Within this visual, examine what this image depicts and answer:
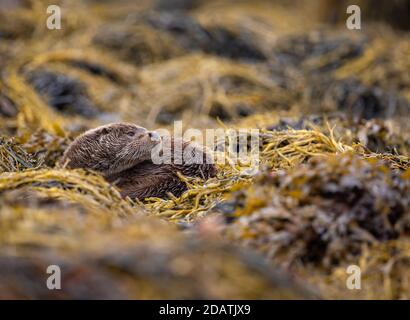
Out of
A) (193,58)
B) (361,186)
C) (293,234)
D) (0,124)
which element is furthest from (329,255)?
(193,58)

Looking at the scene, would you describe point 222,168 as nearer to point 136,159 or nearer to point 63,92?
point 136,159

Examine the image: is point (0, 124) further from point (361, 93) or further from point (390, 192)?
point (361, 93)

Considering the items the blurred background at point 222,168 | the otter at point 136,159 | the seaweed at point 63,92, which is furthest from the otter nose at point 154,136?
the seaweed at point 63,92

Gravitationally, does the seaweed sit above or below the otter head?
above

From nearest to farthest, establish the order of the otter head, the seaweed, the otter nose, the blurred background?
the blurred background, the otter nose, the otter head, the seaweed

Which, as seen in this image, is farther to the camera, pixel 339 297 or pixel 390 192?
pixel 390 192

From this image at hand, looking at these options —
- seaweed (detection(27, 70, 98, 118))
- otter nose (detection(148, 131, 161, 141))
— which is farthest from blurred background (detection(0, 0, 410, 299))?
otter nose (detection(148, 131, 161, 141))

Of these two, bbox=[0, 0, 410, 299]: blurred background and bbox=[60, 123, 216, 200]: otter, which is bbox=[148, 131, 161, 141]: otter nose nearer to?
bbox=[60, 123, 216, 200]: otter

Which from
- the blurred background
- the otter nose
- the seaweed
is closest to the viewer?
the blurred background
